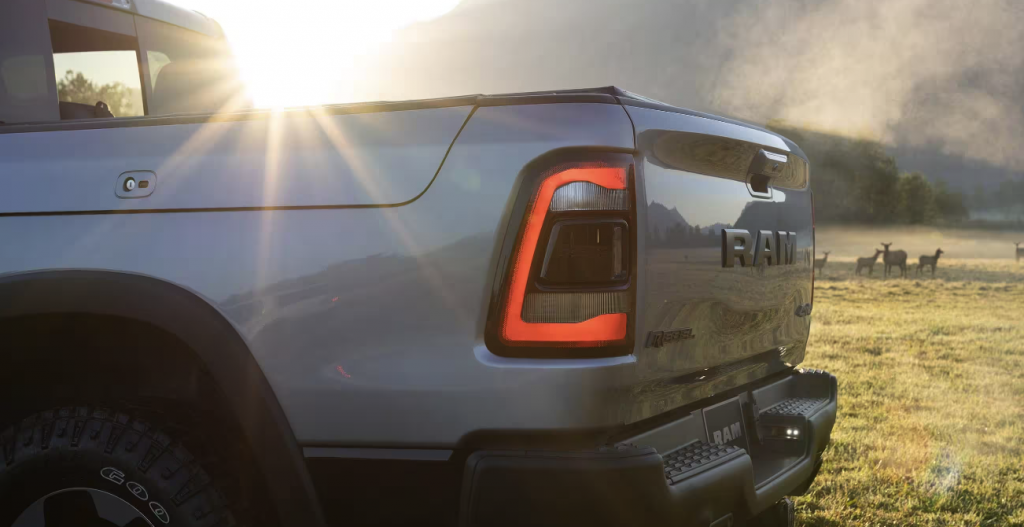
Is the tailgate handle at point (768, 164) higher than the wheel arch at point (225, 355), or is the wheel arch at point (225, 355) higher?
the tailgate handle at point (768, 164)

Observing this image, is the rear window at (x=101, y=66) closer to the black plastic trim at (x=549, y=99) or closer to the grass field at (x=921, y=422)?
the black plastic trim at (x=549, y=99)

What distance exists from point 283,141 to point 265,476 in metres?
0.82

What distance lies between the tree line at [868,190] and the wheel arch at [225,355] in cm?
11150

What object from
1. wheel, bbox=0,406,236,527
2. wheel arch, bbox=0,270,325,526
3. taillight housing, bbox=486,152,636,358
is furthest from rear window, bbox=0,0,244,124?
taillight housing, bbox=486,152,636,358

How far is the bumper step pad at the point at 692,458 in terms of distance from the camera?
2.05 metres

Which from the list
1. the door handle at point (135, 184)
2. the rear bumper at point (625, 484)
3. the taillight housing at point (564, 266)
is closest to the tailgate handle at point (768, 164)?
the rear bumper at point (625, 484)

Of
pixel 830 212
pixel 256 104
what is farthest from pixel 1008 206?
pixel 256 104

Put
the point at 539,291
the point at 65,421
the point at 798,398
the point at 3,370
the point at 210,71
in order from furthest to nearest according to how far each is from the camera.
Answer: the point at 210,71, the point at 798,398, the point at 3,370, the point at 65,421, the point at 539,291

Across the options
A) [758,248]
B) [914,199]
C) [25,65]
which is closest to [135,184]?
[25,65]

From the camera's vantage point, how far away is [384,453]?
2020 mm

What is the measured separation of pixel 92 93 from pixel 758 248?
Result: 303 centimetres

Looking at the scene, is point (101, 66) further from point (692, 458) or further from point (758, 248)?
point (692, 458)

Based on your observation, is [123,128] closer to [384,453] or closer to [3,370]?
[3,370]

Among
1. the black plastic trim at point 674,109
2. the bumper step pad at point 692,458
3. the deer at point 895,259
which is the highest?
the black plastic trim at point 674,109
